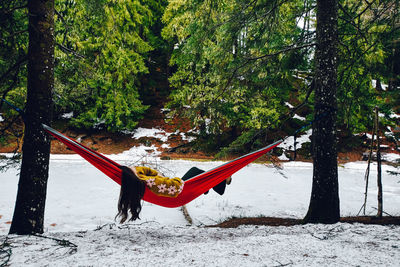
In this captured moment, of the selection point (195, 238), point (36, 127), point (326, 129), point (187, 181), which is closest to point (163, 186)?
point (187, 181)

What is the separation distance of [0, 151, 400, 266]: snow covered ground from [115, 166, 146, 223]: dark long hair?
10.9 inches

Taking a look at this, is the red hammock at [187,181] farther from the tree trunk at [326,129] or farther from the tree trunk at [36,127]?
the tree trunk at [326,129]

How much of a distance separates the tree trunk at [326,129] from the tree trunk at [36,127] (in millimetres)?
3053

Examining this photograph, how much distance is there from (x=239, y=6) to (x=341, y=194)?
189 inches

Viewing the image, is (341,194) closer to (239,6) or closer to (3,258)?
(239,6)

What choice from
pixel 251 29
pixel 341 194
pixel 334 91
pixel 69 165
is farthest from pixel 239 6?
pixel 69 165

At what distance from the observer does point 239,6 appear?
4.03m

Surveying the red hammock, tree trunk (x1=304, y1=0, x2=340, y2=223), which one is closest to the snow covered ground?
tree trunk (x1=304, y1=0, x2=340, y2=223)

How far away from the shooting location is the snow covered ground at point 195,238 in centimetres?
199

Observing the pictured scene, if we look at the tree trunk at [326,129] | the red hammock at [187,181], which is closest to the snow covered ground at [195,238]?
the tree trunk at [326,129]

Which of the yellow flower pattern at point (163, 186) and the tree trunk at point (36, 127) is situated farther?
the yellow flower pattern at point (163, 186)

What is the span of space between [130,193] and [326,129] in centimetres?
240

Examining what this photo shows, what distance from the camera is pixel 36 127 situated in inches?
103

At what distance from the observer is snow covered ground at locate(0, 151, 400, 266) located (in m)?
1.99
